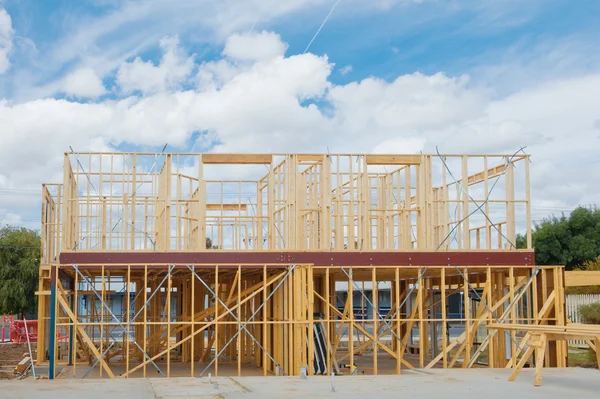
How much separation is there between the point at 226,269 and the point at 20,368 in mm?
7006

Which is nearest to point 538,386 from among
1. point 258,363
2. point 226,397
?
point 226,397

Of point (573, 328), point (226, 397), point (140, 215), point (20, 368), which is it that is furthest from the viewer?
point (140, 215)

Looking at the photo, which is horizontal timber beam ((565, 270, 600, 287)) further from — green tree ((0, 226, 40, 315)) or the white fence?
green tree ((0, 226, 40, 315))

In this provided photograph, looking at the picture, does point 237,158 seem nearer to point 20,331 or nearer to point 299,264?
point 299,264

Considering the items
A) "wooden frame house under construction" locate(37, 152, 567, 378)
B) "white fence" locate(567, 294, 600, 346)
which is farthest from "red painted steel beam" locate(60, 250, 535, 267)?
"white fence" locate(567, 294, 600, 346)

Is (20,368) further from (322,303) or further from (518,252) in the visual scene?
(518,252)

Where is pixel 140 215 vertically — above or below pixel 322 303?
above

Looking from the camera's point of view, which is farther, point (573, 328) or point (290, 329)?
point (290, 329)

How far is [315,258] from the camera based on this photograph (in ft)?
70.0

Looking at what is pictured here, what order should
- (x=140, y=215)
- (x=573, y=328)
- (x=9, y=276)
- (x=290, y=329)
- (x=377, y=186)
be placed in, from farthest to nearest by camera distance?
(x=9, y=276), (x=377, y=186), (x=140, y=215), (x=290, y=329), (x=573, y=328)

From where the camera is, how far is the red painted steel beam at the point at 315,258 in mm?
20656

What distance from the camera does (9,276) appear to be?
4706 cm

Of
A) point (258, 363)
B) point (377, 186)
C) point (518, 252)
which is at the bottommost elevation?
point (258, 363)

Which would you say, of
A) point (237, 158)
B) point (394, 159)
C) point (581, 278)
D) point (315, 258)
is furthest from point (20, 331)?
point (581, 278)
